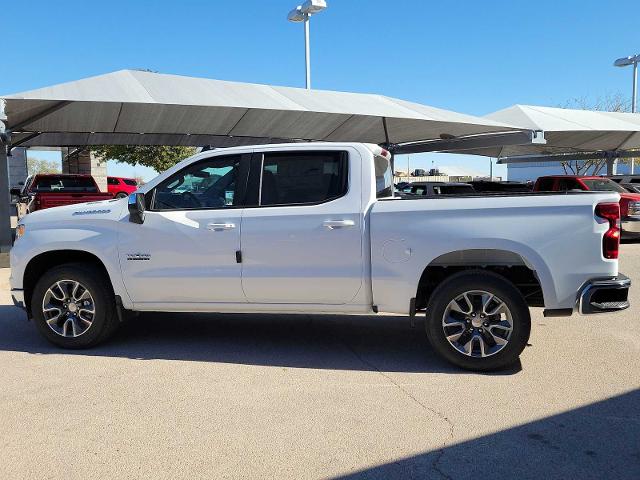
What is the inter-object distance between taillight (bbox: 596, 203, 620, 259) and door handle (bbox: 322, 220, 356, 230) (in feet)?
6.49

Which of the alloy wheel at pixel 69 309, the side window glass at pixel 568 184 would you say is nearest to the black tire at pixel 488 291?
the alloy wheel at pixel 69 309

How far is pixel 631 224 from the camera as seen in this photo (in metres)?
12.9

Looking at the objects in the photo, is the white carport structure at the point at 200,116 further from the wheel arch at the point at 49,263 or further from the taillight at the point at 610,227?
the taillight at the point at 610,227

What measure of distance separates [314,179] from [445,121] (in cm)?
1057

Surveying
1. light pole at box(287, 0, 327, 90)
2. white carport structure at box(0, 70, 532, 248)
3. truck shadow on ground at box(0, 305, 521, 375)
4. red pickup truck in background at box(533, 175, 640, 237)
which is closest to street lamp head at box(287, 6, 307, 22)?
light pole at box(287, 0, 327, 90)

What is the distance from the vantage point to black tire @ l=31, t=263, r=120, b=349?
5.34 m

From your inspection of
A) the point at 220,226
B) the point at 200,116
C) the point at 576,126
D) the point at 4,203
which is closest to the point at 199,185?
the point at 220,226

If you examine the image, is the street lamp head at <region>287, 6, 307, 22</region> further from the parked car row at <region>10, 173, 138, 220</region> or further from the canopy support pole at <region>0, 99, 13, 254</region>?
the canopy support pole at <region>0, 99, 13, 254</region>

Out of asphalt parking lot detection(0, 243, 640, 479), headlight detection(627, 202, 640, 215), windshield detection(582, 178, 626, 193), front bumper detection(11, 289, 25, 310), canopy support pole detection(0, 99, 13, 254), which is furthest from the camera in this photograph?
windshield detection(582, 178, 626, 193)

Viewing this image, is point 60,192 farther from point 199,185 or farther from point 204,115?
point 199,185

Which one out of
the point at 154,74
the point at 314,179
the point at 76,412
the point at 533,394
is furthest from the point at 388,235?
the point at 154,74

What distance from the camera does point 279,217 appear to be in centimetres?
494

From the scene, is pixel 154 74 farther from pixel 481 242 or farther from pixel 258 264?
pixel 481 242

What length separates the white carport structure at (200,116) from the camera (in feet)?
37.2
